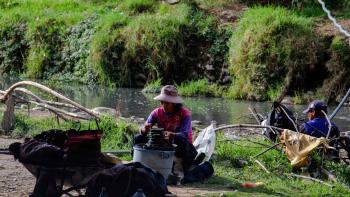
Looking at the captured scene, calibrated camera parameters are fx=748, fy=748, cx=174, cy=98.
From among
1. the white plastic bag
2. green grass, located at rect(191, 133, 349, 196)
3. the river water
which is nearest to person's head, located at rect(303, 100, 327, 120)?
green grass, located at rect(191, 133, 349, 196)

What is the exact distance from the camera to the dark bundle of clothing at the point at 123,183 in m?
5.75

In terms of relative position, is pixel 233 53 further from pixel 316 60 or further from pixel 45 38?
pixel 45 38

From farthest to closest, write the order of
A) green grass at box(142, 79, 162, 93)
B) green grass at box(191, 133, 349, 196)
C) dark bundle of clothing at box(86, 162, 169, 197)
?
green grass at box(142, 79, 162, 93) → green grass at box(191, 133, 349, 196) → dark bundle of clothing at box(86, 162, 169, 197)

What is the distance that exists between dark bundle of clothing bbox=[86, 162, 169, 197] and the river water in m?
8.98

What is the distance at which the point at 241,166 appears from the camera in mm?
9016

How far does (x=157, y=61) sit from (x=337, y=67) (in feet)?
17.3

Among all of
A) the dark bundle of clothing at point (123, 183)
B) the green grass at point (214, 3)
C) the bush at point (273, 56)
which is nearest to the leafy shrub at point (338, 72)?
the bush at point (273, 56)

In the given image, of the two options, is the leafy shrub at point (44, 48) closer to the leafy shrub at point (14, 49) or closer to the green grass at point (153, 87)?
the leafy shrub at point (14, 49)

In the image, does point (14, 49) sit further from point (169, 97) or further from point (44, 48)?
point (169, 97)

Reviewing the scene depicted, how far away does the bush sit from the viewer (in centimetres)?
1886

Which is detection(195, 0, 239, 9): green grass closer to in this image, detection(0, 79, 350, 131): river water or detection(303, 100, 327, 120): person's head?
detection(0, 79, 350, 131): river water

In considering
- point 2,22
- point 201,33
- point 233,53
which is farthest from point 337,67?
point 2,22

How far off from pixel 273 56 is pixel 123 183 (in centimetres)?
1373

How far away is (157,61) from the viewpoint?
21.2 m
